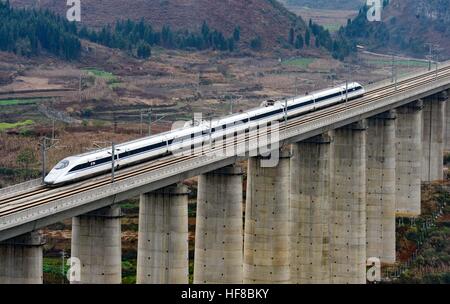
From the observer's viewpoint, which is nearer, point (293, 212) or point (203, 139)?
point (203, 139)

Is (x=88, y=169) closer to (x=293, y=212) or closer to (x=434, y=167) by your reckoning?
(x=293, y=212)

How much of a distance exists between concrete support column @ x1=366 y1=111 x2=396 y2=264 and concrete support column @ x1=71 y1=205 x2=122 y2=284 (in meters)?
46.4

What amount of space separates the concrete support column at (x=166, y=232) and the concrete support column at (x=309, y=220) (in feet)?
70.3

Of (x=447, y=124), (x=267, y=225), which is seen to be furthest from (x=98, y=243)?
(x=447, y=124)

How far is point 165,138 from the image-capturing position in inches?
3295

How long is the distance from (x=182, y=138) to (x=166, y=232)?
11.3 m

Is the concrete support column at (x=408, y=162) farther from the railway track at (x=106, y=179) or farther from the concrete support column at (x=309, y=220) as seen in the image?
the concrete support column at (x=309, y=220)

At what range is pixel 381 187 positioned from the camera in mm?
114188

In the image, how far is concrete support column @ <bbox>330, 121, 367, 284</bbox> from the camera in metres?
103

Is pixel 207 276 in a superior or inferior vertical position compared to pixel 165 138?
inferior

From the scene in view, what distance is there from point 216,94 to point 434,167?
196 feet

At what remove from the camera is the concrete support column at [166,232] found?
7656 cm
